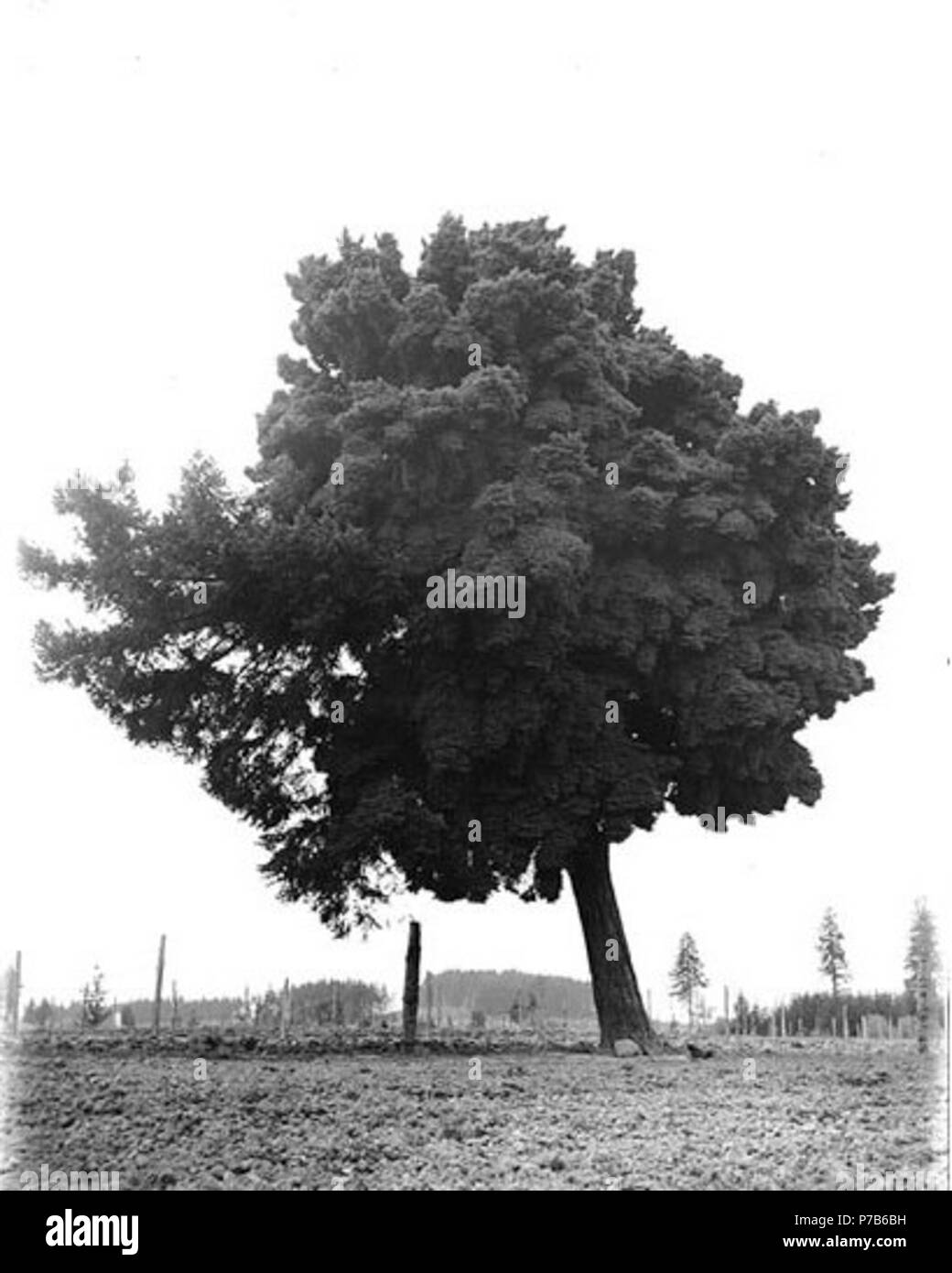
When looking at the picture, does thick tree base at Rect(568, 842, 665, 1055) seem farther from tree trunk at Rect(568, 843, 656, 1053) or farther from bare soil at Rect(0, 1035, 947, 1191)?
bare soil at Rect(0, 1035, 947, 1191)

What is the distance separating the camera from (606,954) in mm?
19047

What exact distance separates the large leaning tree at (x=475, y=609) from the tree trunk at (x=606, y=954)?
4cm

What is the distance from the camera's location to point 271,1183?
859 centimetres

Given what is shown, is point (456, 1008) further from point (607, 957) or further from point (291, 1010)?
point (607, 957)

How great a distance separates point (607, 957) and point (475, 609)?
5569mm

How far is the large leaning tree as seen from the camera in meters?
16.8

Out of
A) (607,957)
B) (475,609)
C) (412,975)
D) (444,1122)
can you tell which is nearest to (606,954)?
(607,957)

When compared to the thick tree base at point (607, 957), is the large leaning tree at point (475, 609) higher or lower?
higher

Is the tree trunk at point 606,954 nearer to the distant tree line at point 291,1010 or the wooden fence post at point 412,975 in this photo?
the wooden fence post at point 412,975

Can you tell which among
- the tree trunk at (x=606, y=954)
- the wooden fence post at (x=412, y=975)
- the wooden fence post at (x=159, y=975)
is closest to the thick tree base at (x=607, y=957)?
the tree trunk at (x=606, y=954)

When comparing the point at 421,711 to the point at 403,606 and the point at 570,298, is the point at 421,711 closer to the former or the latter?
the point at 403,606

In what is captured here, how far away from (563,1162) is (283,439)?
11827mm

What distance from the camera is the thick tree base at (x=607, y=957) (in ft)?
61.7

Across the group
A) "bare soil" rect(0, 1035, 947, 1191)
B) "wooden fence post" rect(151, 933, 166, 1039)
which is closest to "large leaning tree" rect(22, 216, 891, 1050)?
"wooden fence post" rect(151, 933, 166, 1039)
